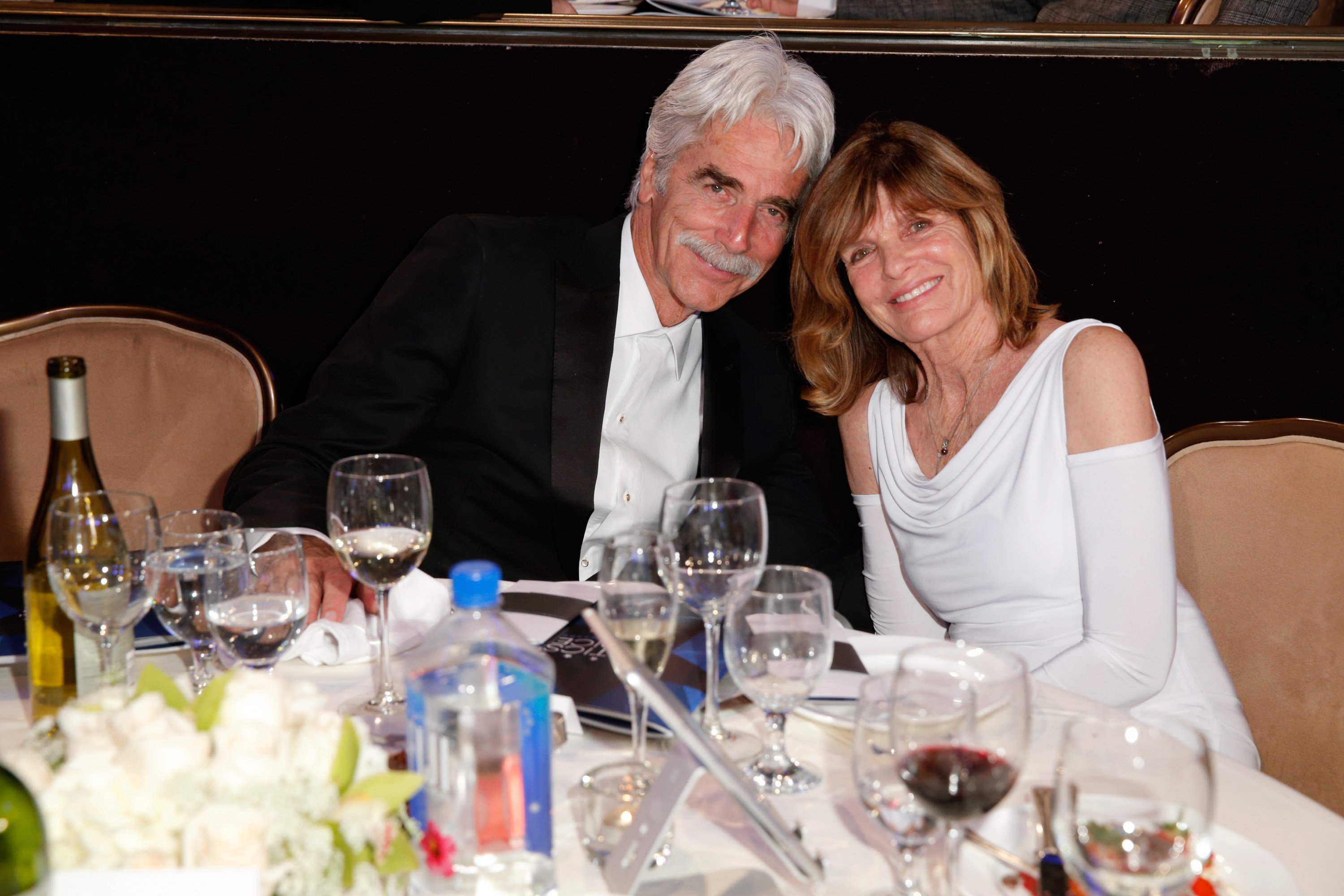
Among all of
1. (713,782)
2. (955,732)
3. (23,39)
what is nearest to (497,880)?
(713,782)

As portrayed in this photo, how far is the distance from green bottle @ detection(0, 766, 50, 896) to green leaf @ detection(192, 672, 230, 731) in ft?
0.36

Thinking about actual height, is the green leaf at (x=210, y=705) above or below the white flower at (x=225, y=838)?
above

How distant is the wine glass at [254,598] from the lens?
114 centimetres

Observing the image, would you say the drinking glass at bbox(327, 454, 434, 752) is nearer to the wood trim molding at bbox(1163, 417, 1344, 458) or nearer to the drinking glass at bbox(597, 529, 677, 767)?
the drinking glass at bbox(597, 529, 677, 767)

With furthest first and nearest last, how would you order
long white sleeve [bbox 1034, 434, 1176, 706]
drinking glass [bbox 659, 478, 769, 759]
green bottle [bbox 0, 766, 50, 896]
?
long white sleeve [bbox 1034, 434, 1176, 706] → drinking glass [bbox 659, 478, 769, 759] → green bottle [bbox 0, 766, 50, 896]

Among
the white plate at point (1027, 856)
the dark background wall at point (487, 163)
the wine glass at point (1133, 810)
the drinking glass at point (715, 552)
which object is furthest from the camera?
the dark background wall at point (487, 163)

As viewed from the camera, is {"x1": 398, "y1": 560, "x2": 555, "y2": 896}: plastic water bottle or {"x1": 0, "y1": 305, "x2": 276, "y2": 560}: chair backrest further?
{"x1": 0, "y1": 305, "x2": 276, "y2": 560}: chair backrest

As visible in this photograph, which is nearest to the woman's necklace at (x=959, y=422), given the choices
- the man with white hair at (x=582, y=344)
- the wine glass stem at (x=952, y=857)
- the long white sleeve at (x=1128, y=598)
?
the man with white hair at (x=582, y=344)

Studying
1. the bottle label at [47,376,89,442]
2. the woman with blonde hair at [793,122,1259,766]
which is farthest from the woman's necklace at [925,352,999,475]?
the bottle label at [47,376,89,442]

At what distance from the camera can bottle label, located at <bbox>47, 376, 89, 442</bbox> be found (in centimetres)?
113

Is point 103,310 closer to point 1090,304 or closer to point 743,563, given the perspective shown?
point 743,563

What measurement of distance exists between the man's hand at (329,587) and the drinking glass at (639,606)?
399mm

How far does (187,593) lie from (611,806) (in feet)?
1.64

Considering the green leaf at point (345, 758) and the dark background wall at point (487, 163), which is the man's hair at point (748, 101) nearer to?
the dark background wall at point (487, 163)
